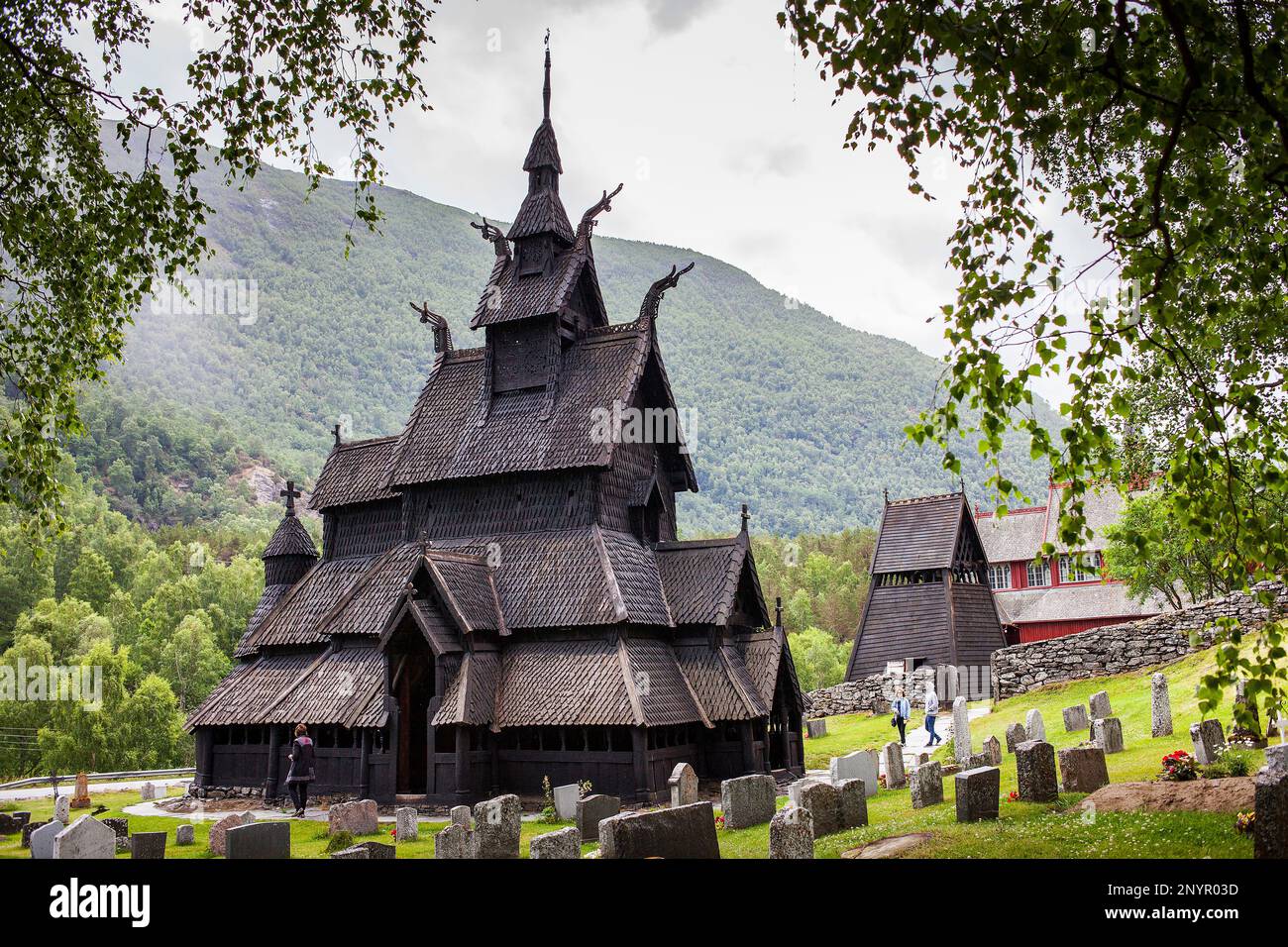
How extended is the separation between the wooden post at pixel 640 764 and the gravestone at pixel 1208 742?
11.1 m

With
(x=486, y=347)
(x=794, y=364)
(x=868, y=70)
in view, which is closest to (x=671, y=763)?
(x=486, y=347)

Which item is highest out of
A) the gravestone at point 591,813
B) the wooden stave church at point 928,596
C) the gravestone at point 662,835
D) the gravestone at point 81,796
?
the wooden stave church at point 928,596

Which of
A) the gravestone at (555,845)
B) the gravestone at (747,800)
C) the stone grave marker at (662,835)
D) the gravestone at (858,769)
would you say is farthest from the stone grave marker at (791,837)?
the gravestone at (858,769)

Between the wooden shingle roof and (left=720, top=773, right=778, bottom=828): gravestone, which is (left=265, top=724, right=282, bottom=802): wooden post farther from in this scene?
the wooden shingle roof

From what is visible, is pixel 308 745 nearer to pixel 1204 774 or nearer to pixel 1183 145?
pixel 1204 774

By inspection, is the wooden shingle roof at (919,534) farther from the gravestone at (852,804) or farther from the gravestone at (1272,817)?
the gravestone at (1272,817)

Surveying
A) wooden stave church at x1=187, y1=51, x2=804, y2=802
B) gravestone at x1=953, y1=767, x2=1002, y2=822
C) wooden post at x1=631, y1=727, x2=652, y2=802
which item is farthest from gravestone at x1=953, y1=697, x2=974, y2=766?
gravestone at x1=953, y1=767, x2=1002, y2=822

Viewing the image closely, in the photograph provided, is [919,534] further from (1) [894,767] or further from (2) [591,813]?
(2) [591,813]

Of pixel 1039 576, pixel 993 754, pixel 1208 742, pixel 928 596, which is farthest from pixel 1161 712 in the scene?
pixel 1039 576

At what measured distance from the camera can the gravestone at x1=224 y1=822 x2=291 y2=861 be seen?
535 inches

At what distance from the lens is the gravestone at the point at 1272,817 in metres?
9.40

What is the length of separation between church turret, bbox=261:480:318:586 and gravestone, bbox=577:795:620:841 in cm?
1858

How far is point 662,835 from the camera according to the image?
11375 millimetres

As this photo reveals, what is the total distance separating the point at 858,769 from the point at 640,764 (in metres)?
5.15
